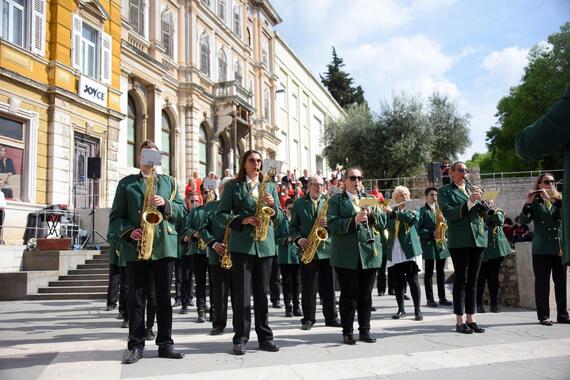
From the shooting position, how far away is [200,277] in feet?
28.5

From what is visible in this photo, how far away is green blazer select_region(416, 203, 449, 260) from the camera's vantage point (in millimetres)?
9766

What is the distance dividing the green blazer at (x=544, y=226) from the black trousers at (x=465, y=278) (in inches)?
54.0

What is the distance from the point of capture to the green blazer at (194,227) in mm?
8625

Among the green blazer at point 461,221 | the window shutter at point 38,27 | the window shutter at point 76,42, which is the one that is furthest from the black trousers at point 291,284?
the window shutter at point 76,42

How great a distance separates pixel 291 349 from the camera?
582 centimetres

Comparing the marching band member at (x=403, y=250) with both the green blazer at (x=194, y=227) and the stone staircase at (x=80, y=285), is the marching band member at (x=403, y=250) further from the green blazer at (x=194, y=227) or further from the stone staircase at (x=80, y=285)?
the stone staircase at (x=80, y=285)

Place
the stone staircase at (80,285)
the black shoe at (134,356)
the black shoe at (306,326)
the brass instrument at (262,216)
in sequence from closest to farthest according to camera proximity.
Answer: the black shoe at (134,356) < the brass instrument at (262,216) < the black shoe at (306,326) < the stone staircase at (80,285)

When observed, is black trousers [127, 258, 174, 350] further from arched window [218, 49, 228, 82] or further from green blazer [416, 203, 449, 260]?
arched window [218, 49, 228, 82]

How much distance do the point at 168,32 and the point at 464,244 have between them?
2322cm

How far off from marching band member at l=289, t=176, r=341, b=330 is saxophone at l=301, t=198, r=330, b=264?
3 centimetres

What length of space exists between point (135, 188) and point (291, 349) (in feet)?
8.20

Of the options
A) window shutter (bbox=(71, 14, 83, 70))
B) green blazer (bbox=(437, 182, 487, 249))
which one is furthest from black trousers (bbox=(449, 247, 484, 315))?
window shutter (bbox=(71, 14, 83, 70))

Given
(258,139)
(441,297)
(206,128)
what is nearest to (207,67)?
(206,128)

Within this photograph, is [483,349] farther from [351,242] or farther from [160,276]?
[160,276]
